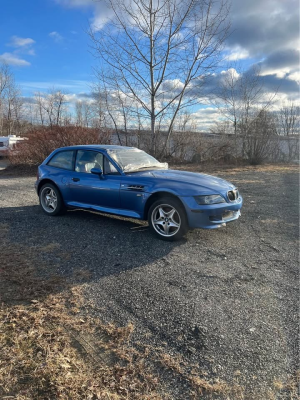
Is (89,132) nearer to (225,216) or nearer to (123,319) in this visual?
(225,216)

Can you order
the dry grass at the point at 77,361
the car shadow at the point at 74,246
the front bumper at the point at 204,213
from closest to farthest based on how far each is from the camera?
the dry grass at the point at 77,361, the car shadow at the point at 74,246, the front bumper at the point at 204,213

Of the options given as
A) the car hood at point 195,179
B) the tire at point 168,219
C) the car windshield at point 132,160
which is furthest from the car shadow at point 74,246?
the car windshield at point 132,160

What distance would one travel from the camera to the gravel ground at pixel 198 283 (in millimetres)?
2336

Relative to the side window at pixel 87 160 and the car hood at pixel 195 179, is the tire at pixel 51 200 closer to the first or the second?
the side window at pixel 87 160

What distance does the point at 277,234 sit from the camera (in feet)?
17.7

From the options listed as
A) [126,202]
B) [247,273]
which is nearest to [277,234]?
[247,273]

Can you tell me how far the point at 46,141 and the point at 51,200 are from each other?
10325mm

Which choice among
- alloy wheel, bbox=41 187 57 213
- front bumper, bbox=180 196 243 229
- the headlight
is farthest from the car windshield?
alloy wheel, bbox=41 187 57 213

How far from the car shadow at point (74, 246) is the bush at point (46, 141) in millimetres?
9844

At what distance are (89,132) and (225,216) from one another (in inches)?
507

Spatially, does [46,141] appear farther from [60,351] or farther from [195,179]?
[60,351]

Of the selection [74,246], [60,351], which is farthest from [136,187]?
[60,351]

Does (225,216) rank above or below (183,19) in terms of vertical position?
below

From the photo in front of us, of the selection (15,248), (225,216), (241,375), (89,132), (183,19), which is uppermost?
(183,19)
